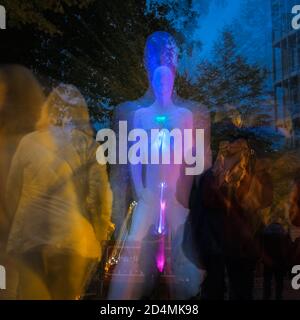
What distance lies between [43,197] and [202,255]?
38.3 inches

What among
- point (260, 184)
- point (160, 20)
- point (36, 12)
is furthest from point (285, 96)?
point (36, 12)

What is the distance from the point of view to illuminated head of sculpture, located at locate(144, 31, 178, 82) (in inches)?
130

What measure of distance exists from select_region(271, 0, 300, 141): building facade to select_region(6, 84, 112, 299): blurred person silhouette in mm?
1074

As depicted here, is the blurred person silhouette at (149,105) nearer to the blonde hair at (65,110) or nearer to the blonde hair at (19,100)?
the blonde hair at (65,110)

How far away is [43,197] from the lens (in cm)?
334

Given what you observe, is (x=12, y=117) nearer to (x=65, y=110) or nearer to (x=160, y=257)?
(x=65, y=110)

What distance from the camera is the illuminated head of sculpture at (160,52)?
10.8 ft

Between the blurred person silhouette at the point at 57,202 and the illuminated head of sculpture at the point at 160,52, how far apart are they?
463 millimetres

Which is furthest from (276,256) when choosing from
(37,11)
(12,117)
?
(37,11)

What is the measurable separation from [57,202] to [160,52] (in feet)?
3.39

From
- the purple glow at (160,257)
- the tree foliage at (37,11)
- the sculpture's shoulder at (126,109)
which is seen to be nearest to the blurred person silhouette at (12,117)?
the tree foliage at (37,11)

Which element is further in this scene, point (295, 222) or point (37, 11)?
point (295, 222)

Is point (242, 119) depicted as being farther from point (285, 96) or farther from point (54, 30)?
point (54, 30)

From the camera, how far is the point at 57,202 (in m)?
3.34
